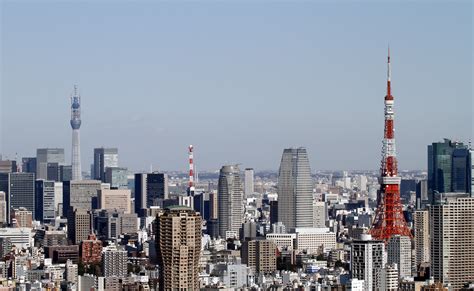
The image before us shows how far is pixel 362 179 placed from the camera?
60.7 m

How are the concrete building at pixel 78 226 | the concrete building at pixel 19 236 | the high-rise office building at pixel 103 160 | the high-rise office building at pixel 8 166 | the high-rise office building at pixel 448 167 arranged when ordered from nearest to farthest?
the concrete building at pixel 19 236 < the high-rise office building at pixel 448 167 < the concrete building at pixel 78 226 < the high-rise office building at pixel 8 166 < the high-rise office building at pixel 103 160

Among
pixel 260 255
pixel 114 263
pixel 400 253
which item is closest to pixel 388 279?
pixel 400 253

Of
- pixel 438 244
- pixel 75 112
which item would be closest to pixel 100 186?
pixel 75 112

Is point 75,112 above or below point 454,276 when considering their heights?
above

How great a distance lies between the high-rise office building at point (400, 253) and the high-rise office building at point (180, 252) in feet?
12.5

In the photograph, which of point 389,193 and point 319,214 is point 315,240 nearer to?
point 389,193

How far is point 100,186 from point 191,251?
26.5 metres

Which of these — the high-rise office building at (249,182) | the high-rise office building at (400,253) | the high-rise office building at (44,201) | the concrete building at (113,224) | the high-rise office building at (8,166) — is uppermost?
the high-rise office building at (8,166)

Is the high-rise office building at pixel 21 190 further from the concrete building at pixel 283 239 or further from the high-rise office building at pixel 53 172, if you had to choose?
the concrete building at pixel 283 239

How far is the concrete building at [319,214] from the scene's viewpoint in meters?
47.4

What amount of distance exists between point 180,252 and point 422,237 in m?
8.11

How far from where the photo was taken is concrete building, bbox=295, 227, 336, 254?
40.2 m

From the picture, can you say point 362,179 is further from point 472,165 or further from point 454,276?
point 454,276

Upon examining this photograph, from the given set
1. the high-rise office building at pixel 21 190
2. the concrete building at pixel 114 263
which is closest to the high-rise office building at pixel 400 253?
the concrete building at pixel 114 263
